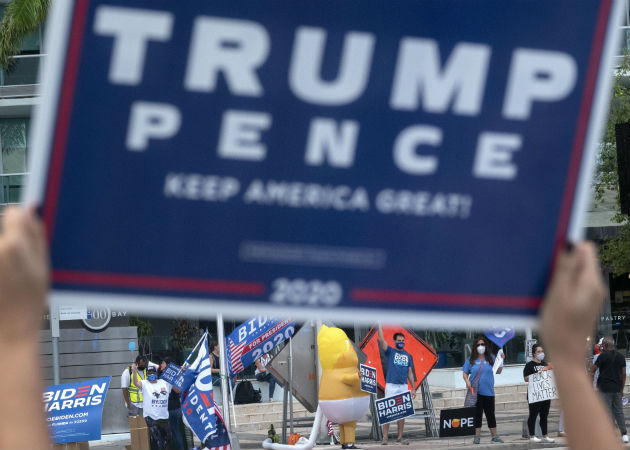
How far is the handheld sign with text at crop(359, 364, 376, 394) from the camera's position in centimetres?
1488

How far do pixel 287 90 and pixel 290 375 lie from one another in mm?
15580

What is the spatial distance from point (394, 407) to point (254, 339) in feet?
8.27

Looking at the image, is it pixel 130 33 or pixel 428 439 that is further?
pixel 428 439

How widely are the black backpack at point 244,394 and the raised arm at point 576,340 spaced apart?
23.5 metres

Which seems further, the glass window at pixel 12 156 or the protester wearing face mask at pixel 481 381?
the glass window at pixel 12 156

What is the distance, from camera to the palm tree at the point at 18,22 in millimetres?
19719

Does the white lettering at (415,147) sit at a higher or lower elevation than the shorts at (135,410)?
higher

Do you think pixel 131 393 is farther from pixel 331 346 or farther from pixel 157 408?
pixel 331 346

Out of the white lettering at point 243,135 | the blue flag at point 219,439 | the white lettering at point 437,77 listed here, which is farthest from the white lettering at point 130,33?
the blue flag at point 219,439

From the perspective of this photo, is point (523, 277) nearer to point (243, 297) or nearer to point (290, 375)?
point (243, 297)

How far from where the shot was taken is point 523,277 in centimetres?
175

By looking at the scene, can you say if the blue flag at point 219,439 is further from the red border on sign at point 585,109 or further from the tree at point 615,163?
the tree at point 615,163

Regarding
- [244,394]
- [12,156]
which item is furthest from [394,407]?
Result: [12,156]

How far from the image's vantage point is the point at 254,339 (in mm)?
16406
